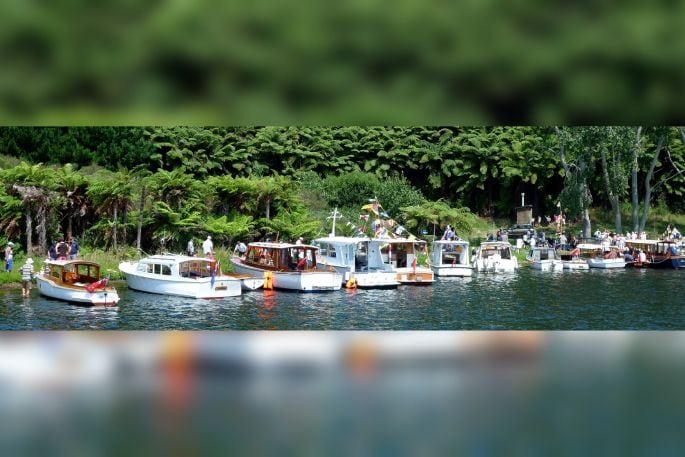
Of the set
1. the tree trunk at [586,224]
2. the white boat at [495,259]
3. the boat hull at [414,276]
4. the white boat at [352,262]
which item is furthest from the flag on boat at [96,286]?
the tree trunk at [586,224]

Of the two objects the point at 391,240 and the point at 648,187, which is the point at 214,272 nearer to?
the point at 391,240

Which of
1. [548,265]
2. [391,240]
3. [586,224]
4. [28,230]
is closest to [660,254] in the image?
[586,224]

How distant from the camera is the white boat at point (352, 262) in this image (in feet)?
61.2

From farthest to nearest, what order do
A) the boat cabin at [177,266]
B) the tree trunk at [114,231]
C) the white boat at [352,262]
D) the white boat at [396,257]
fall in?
the tree trunk at [114,231]
the white boat at [396,257]
the white boat at [352,262]
the boat cabin at [177,266]

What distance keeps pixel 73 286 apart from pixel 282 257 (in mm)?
→ 5254

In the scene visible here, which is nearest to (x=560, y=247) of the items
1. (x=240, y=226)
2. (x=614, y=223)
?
(x=614, y=223)

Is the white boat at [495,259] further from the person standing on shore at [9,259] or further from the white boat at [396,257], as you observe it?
the person standing on shore at [9,259]

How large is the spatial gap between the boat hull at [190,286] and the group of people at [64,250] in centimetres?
320

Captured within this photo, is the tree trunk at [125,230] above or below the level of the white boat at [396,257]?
above

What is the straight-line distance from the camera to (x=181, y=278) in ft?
53.2

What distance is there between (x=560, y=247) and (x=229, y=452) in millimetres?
23263

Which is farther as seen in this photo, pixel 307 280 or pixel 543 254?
pixel 543 254
